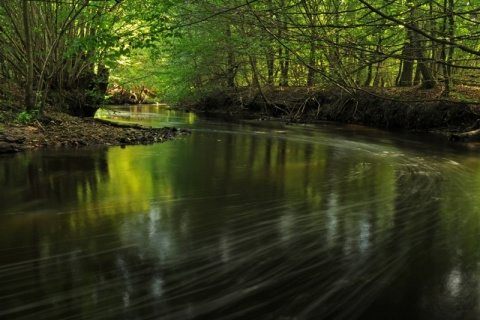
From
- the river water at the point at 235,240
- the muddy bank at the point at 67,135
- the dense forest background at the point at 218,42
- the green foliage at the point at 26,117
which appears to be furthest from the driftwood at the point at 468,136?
the green foliage at the point at 26,117

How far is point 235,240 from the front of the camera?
16.3 ft

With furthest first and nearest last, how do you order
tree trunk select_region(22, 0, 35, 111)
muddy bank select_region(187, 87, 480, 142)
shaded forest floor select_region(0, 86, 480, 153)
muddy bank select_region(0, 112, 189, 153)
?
muddy bank select_region(187, 87, 480, 142) → shaded forest floor select_region(0, 86, 480, 153) → tree trunk select_region(22, 0, 35, 111) → muddy bank select_region(0, 112, 189, 153)

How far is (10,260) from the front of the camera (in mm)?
4238

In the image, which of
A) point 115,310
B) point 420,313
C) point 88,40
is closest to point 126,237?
point 115,310

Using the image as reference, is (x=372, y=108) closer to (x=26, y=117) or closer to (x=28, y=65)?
(x=28, y=65)

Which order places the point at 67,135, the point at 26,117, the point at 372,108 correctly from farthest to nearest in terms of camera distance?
the point at 372,108, the point at 67,135, the point at 26,117

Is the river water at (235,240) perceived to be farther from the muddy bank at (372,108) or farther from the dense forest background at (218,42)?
the muddy bank at (372,108)

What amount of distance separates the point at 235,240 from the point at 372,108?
16765 millimetres

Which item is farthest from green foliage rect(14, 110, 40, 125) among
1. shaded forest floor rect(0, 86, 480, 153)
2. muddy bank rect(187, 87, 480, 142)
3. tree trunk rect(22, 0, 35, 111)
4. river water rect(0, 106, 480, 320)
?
muddy bank rect(187, 87, 480, 142)

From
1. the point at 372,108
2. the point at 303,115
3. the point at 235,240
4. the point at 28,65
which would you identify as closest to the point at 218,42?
the point at 303,115

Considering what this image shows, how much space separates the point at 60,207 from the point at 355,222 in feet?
13.8

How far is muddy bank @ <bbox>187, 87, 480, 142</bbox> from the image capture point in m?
15.8

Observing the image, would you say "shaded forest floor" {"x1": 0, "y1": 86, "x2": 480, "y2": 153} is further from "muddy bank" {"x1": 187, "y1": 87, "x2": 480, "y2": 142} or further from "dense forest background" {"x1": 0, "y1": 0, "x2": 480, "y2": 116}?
"dense forest background" {"x1": 0, "y1": 0, "x2": 480, "y2": 116}

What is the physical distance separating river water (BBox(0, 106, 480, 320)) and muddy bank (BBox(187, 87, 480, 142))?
5094mm
